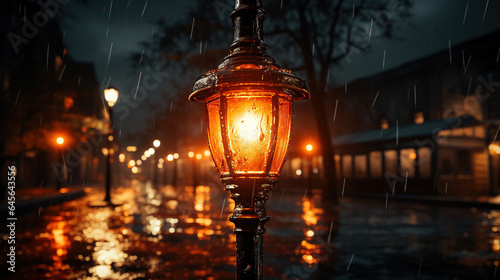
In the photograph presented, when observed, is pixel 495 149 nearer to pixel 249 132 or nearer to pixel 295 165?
pixel 295 165

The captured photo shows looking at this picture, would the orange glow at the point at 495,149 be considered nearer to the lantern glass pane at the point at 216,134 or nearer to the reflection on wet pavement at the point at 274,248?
the reflection on wet pavement at the point at 274,248

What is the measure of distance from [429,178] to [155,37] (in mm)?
17763

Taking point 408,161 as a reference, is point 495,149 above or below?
above

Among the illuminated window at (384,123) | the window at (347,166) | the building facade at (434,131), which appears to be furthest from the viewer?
the illuminated window at (384,123)

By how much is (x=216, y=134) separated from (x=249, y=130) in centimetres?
25

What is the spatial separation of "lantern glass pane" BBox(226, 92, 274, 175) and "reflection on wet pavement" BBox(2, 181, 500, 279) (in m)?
3.68

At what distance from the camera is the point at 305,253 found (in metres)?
7.55

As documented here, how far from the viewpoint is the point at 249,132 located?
8.36 ft

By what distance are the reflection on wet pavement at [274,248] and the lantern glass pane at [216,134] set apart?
359cm

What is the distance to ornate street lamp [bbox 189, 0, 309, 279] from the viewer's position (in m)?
2.48

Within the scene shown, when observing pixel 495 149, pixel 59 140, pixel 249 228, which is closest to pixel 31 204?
pixel 59 140

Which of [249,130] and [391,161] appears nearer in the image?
[249,130]

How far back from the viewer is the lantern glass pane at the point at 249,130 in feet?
8.34

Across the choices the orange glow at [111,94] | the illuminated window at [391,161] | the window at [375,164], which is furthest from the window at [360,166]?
the orange glow at [111,94]
